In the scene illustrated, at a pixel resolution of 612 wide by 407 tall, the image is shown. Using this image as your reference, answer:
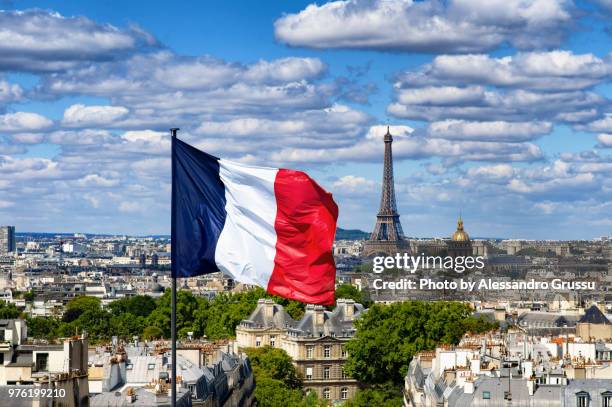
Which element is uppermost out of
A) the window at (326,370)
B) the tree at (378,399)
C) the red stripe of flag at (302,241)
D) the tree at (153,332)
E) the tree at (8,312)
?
the tree at (8,312)

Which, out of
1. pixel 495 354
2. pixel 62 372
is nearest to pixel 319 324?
pixel 495 354

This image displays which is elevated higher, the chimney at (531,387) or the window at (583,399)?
the chimney at (531,387)

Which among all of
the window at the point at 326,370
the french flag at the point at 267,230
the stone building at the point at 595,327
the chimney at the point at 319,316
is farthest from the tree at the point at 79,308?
the french flag at the point at 267,230

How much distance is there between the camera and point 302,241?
2388 cm

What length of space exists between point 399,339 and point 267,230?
76.3 m

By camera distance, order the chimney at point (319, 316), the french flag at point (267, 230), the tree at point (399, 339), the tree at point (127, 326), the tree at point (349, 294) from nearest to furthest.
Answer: the french flag at point (267, 230) → the tree at point (399, 339) → the chimney at point (319, 316) → the tree at point (127, 326) → the tree at point (349, 294)

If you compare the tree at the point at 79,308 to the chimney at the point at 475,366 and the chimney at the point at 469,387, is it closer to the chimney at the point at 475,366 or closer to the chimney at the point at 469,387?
the chimney at the point at 475,366

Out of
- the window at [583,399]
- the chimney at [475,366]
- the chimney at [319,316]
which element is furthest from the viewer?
the chimney at [319,316]

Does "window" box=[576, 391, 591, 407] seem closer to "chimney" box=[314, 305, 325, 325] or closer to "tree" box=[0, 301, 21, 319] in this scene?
"chimney" box=[314, 305, 325, 325]

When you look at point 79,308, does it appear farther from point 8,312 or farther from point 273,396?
point 273,396

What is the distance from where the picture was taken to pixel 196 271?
2377 centimetres

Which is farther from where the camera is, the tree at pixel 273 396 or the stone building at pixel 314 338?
the stone building at pixel 314 338

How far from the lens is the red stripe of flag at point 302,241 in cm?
2383

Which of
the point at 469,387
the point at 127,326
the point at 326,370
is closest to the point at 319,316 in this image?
the point at 326,370
